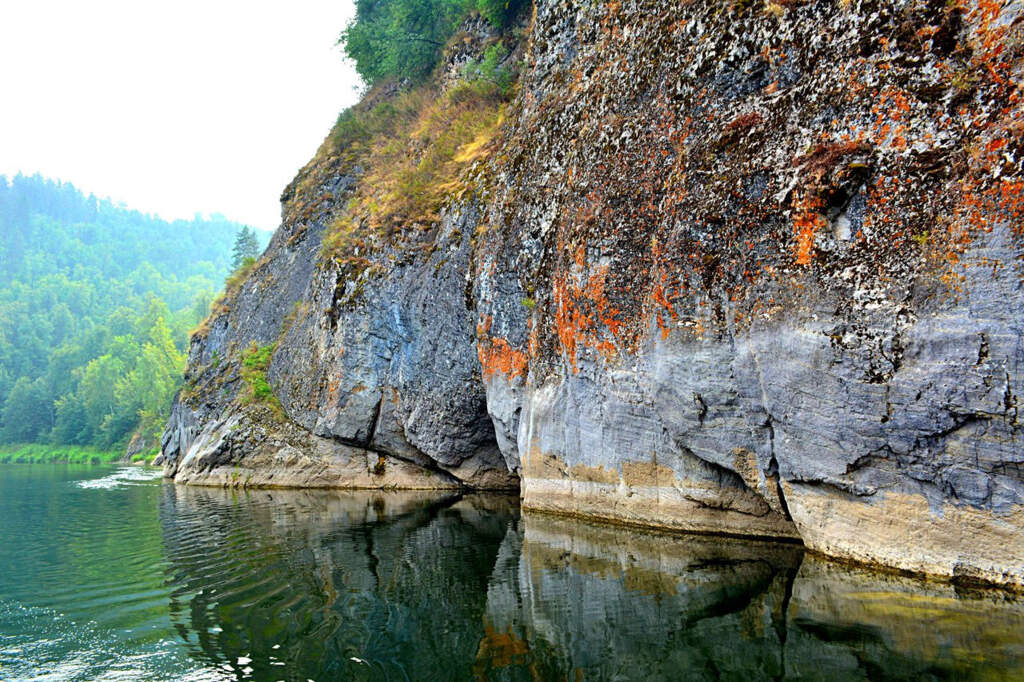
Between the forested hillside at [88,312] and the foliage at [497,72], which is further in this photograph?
the forested hillside at [88,312]

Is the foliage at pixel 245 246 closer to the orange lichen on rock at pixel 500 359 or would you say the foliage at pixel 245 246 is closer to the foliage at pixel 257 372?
the foliage at pixel 257 372

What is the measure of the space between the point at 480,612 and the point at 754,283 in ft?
20.8

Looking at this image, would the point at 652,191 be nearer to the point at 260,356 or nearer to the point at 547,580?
the point at 547,580

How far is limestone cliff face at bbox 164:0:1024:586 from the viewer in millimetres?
7641

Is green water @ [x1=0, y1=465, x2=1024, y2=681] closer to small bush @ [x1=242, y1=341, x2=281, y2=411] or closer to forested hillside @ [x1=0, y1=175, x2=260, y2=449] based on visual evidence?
small bush @ [x1=242, y1=341, x2=281, y2=411]

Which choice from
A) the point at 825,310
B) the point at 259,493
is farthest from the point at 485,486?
the point at 825,310

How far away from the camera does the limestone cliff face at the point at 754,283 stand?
764cm

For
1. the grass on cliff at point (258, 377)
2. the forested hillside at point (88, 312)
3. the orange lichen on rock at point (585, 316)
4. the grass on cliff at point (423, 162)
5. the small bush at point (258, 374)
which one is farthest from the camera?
the forested hillside at point (88, 312)

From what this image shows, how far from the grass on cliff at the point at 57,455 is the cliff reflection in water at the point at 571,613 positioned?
6147 centimetres

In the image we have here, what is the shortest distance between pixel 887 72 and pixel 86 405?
82.4 m

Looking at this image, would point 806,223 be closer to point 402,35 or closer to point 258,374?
point 258,374

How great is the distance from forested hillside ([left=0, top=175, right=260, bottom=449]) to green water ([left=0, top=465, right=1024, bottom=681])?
5599 centimetres

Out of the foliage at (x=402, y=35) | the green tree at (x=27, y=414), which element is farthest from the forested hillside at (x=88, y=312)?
the foliage at (x=402, y=35)

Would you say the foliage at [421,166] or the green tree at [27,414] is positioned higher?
the foliage at [421,166]
